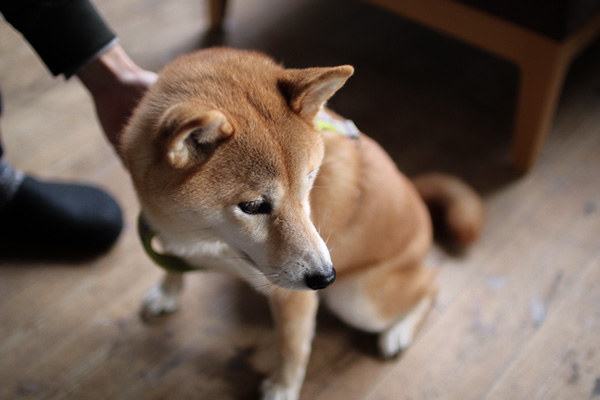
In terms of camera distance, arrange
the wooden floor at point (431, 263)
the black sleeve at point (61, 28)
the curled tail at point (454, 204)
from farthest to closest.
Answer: the curled tail at point (454, 204)
the wooden floor at point (431, 263)
the black sleeve at point (61, 28)

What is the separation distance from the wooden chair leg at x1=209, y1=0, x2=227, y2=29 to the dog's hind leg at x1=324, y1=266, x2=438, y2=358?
145 centimetres

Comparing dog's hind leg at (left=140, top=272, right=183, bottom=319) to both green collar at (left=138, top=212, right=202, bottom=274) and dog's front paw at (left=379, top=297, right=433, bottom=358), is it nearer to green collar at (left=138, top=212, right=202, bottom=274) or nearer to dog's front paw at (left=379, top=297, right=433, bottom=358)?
green collar at (left=138, top=212, right=202, bottom=274)

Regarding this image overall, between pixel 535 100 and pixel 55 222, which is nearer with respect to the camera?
pixel 55 222

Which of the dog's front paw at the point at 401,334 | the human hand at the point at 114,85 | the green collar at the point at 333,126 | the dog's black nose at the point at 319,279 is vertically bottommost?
the dog's front paw at the point at 401,334

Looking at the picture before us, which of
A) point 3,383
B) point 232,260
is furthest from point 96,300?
point 232,260

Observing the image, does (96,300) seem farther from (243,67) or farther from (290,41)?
(290,41)

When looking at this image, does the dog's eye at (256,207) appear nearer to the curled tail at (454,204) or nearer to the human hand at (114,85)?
the human hand at (114,85)

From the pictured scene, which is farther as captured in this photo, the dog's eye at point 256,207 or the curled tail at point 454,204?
the curled tail at point 454,204

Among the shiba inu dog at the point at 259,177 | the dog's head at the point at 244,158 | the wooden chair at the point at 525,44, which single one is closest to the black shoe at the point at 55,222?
the shiba inu dog at the point at 259,177

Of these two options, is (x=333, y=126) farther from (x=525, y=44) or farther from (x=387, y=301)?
(x=525, y=44)

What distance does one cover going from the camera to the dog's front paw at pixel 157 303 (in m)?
1.29

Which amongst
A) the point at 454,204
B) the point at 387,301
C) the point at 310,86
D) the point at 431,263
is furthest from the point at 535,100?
the point at 310,86

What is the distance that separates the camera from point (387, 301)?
3.84 feet

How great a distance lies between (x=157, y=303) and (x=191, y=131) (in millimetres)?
750
